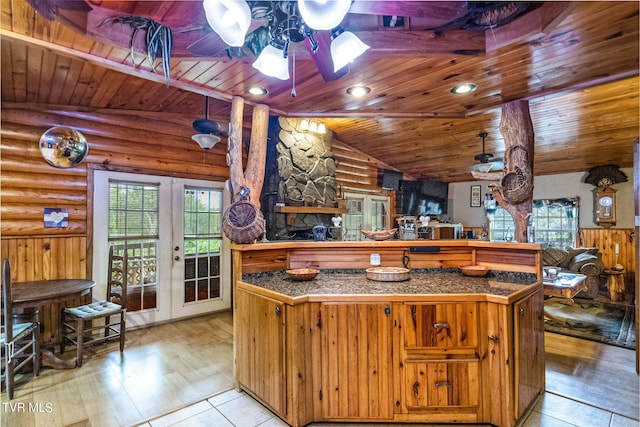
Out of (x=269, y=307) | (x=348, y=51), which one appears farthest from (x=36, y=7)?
(x=269, y=307)

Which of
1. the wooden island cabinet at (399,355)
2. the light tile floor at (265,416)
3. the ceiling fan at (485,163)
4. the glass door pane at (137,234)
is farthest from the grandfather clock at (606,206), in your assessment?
the glass door pane at (137,234)

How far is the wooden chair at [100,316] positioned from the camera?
3.04 metres

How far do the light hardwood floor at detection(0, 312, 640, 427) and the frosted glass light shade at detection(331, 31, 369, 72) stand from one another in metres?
2.34

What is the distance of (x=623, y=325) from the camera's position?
13.3 feet

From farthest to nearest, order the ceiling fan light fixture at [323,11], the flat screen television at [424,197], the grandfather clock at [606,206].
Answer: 1. the flat screen television at [424,197]
2. the grandfather clock at [606,206]
3. the ceiling fan light fixture at [323,11]

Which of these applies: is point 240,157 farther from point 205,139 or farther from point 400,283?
point 400,283

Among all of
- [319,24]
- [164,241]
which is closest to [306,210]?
[164,241]

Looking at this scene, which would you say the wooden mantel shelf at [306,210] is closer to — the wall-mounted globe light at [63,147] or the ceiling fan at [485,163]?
the ceiling fan at [485,163]

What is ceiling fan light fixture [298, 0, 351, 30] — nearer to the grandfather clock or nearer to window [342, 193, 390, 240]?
window [342, 193, 390, 240]

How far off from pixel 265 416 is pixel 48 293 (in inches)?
85.2

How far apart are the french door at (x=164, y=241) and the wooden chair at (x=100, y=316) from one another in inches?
6.7

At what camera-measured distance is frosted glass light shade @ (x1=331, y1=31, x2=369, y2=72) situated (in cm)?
Result: 170

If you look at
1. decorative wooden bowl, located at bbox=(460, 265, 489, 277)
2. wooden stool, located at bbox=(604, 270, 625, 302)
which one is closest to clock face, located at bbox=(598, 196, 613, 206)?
wooden stool, located at bbox=(604, 270, 625, 302)

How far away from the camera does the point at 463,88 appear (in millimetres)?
2939
